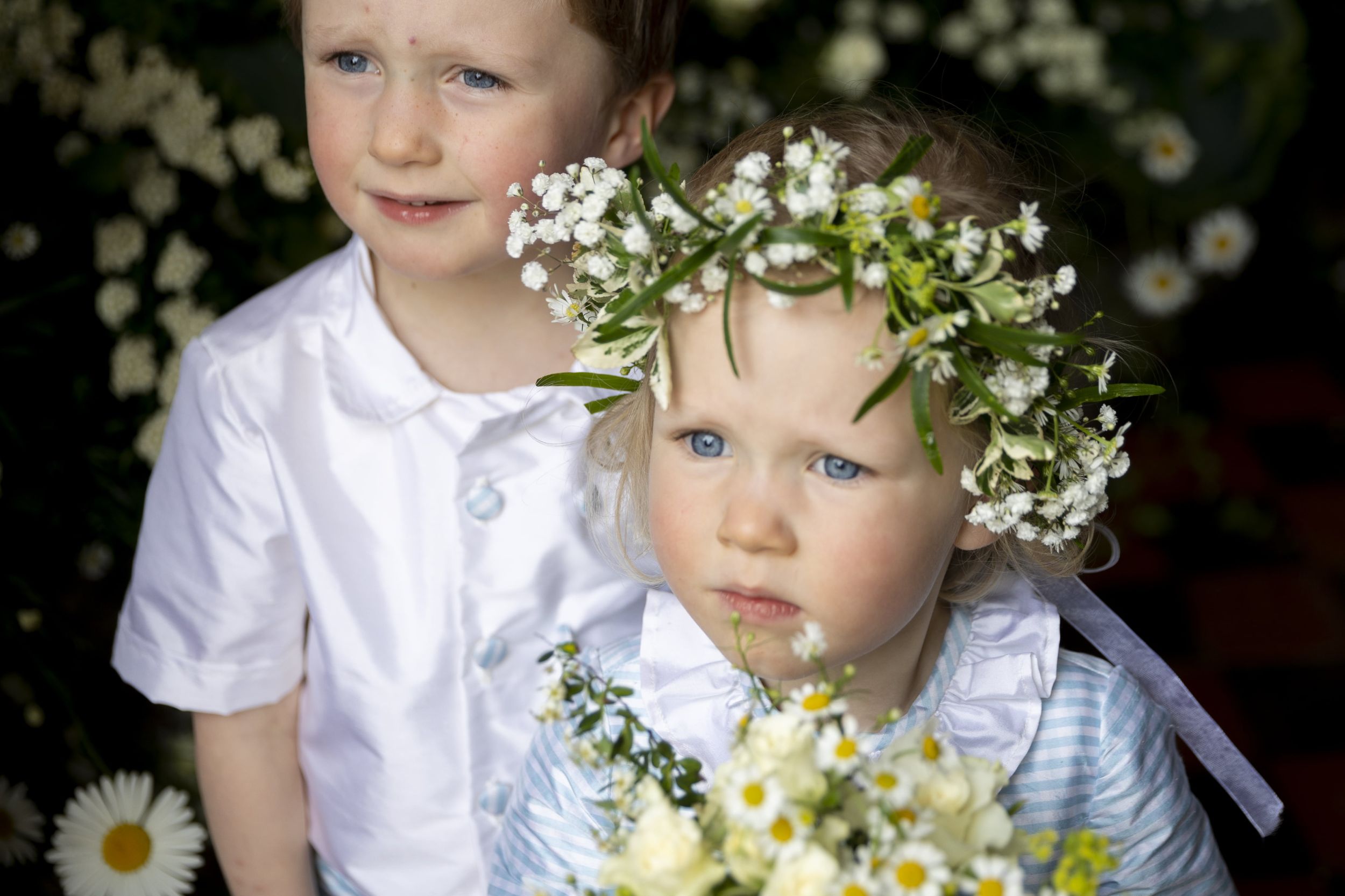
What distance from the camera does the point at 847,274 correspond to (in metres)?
1.02

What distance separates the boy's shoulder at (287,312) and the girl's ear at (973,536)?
0.82 metres

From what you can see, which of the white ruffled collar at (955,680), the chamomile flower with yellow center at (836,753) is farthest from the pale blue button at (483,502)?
the chamomile flower with yellow center at (836,753)

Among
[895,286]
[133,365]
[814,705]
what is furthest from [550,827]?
[133,365]

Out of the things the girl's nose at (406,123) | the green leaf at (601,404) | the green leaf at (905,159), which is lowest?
the green leaf at (601,404)

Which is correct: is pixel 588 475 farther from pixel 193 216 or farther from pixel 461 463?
pixel 193 216

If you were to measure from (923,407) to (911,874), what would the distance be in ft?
1.25

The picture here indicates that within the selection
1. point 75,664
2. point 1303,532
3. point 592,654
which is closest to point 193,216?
point 75,664

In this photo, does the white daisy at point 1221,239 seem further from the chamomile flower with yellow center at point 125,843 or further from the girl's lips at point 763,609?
the chamomile flower with yellow center at point 125,843

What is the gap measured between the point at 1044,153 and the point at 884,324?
2174 mm

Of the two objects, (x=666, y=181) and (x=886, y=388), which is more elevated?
(x=666, y=181)

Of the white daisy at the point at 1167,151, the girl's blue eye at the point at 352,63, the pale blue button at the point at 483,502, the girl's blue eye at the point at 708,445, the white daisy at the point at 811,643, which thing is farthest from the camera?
the white daisy at the point at 1167,151

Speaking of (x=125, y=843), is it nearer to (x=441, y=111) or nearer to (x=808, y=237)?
(x=441, y=111)

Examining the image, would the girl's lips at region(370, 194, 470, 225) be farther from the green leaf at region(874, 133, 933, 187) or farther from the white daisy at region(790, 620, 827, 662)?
the white daisy at region(790, 620, 827, 662)

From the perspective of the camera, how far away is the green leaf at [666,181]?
1061mm
